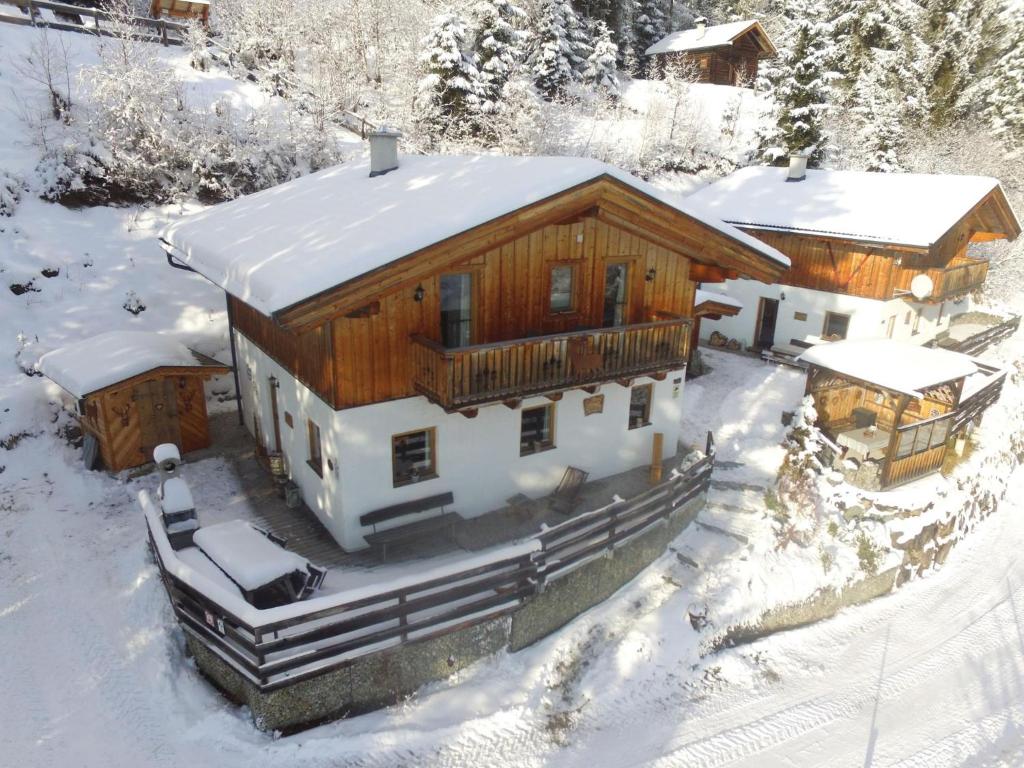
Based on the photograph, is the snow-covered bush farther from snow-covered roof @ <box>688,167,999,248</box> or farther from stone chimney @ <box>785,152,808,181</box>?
stone chimney @ <box>785,152,808,181</box>

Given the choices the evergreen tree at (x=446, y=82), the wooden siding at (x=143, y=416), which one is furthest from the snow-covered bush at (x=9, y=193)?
the evergreen tree at (x=446, y=82)

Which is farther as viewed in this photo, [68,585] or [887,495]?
[887,495]

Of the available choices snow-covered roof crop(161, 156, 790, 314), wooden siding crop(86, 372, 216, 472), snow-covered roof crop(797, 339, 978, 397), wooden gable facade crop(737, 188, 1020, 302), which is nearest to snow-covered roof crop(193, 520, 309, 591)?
snow-covered roof crop(161, 156, 790, 314)

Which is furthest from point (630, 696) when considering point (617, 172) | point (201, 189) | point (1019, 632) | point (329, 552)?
point (201, 189)

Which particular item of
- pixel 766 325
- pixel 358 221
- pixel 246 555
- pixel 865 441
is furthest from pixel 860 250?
pixel 246 555

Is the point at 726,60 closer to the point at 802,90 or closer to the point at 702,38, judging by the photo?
the point at 702,38

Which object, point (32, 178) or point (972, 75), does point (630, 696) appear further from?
point (972, 75)
